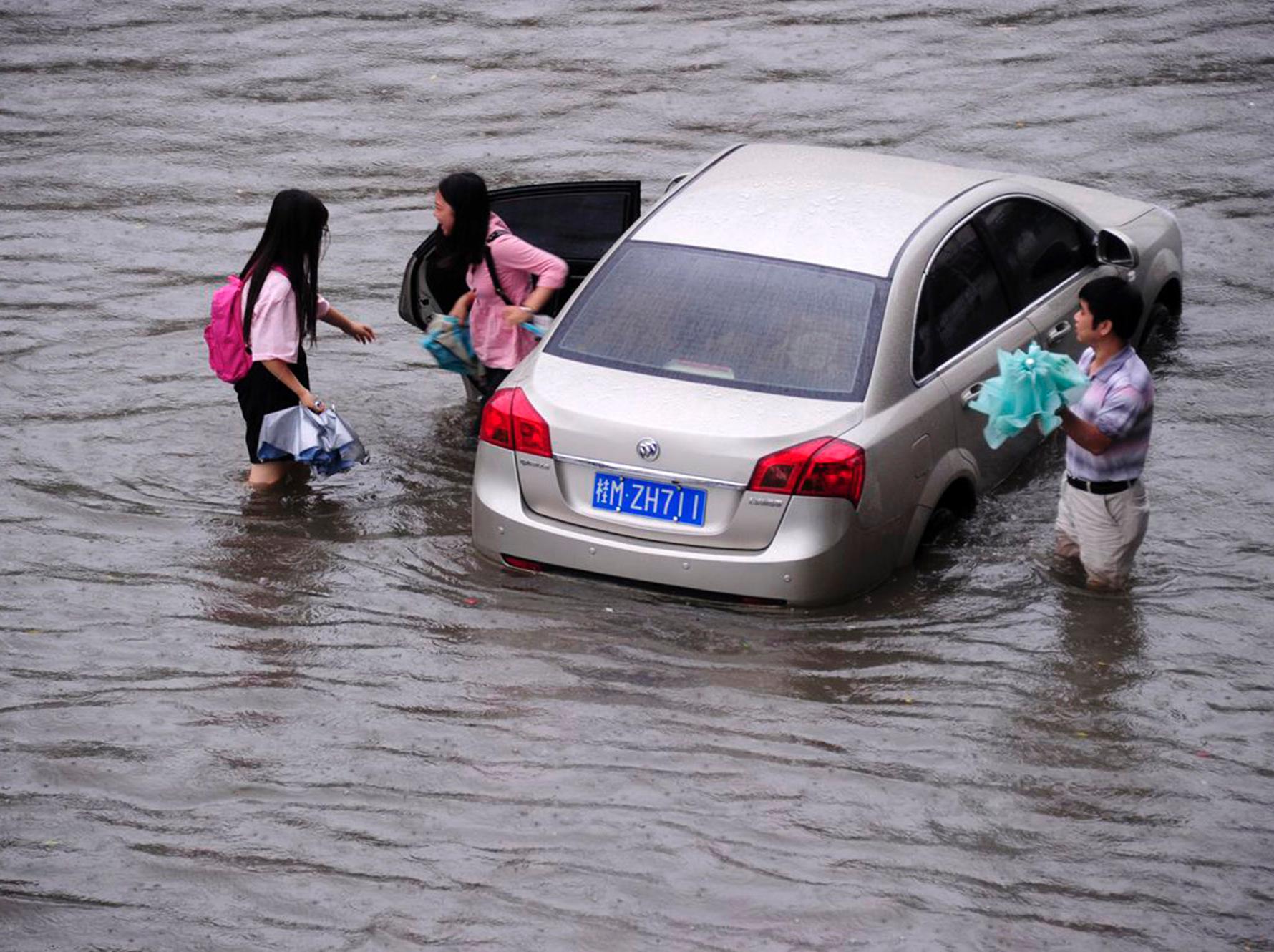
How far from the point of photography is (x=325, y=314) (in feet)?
28.3

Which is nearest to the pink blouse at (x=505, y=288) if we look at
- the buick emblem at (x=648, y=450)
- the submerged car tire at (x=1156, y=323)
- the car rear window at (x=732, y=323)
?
the car rear window at (x=732, y=323)

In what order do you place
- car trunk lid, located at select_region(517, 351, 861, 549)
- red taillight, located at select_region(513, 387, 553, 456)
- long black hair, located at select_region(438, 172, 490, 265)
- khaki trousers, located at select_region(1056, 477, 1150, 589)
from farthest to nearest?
long black hair, located at select_region(438, 172, 490, 265), khaki trousers, located at select_region(1056, 477, 1150, 589), red taillight, located at select_region(513, 387, 553, 456), car trunk lid, located at select_region(517, 351, 861, 549)

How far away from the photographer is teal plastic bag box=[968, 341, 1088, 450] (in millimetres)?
6883

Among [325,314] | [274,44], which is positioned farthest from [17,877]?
[274,44]

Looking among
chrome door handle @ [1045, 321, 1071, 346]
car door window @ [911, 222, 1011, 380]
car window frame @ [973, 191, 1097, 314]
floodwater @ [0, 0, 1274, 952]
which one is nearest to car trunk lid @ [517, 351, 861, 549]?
floodwater @ [0, 0, 1274, 952]

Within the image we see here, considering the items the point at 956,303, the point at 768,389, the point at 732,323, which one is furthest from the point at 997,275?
the point at 768,389

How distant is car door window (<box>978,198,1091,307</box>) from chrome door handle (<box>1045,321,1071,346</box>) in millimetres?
173

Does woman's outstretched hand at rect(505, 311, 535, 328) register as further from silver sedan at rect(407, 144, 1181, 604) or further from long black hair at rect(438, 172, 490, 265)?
silver sedan at rect(407, 144, 1181, 604)

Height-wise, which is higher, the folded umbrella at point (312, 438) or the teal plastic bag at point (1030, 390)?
the teal plastic bag at point (1030, 390)

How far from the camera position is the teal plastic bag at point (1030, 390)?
6883 millimetres

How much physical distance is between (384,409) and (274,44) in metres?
7.09

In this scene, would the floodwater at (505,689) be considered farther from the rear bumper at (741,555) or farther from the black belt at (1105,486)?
the black belt at (1105,486)

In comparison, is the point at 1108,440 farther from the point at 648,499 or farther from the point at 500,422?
the point at 500,422

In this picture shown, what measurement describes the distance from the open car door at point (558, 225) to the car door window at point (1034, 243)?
1.89m
